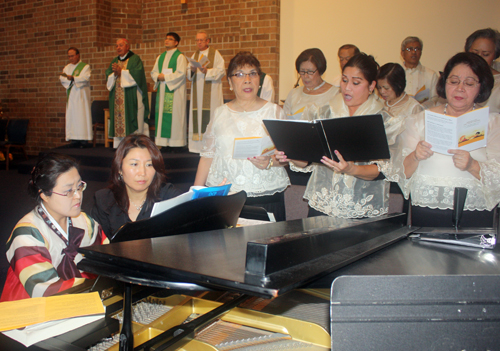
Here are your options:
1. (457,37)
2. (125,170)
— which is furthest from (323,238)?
(457,37)

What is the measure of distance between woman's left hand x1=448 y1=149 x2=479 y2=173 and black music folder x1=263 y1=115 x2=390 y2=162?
1.29 ft

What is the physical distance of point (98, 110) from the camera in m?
9.43

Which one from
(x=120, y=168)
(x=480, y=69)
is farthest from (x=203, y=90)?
Result: (x=480, y=69)

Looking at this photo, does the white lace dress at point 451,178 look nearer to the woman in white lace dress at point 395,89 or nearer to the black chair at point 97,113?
the woman in white lace dress at point 395,89

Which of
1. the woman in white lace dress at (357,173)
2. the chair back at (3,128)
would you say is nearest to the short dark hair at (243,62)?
the woman in white lace dress at (357,173)

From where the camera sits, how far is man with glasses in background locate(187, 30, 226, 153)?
7285 millimetres

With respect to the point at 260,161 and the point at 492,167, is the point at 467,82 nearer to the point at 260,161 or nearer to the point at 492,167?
the point at 492,167

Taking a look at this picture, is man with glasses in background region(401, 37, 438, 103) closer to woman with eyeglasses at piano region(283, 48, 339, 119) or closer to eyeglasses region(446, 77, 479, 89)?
woman with eyeglasses at piano region(283, 48, 339, 119)

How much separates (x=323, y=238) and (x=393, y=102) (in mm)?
3230

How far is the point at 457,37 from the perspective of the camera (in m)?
6.38

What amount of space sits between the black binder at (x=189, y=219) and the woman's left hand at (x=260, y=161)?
3.79 feet

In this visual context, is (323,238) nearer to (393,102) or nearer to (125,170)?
(125,170)

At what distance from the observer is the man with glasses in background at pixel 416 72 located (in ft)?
16.9

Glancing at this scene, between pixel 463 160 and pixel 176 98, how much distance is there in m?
6.05
